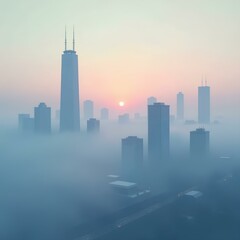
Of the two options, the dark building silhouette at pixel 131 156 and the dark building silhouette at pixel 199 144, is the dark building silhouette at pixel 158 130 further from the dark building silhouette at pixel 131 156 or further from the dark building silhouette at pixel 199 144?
the dark building silhouette at pixel 199 144

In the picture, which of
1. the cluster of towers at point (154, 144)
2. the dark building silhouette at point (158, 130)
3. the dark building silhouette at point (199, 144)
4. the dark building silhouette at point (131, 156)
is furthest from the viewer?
the dark building silhouette at point (199, 144)

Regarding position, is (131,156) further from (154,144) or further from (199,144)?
(199,144)

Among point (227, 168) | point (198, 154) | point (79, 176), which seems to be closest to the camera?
point (79, 176)

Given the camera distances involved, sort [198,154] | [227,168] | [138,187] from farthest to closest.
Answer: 1. [198,154]
2. [227,168]
3. [138,187]

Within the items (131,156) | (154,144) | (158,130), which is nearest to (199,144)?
(154,144)

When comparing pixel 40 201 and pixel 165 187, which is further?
pixel 165 187

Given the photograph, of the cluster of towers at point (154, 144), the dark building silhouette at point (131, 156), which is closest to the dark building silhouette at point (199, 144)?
the cluster of towers at point (154, 144)

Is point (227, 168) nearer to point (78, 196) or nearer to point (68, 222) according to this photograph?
point (78, 196)

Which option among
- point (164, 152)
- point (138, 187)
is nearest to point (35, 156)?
point (164, 152)

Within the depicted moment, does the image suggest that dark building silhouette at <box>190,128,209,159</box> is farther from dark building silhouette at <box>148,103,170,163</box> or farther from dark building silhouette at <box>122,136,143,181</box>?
dark building silhouette at <box>122,136,143,181</box>
